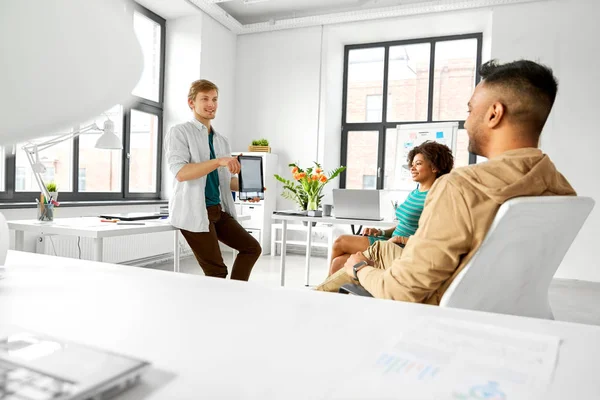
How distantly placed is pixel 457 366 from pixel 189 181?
218 centimetres

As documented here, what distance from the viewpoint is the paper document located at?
1.47 ft

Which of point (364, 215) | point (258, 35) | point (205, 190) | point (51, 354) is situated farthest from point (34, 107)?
point (258, 35)

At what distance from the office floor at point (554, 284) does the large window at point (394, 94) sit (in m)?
1.66

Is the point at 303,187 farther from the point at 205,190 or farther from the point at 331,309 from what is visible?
the point at 331,309

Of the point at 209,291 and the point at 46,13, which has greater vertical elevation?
the point at 46,13

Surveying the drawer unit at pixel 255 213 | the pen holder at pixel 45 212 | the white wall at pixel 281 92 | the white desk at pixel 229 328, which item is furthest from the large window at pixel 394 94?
the white desk at pixel 229 328

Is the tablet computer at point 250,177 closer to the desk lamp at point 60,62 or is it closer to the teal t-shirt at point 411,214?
the teal t-shirt at point 411,214

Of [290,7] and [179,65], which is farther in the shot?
[290,7]

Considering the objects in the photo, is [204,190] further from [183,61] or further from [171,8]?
[171,8]

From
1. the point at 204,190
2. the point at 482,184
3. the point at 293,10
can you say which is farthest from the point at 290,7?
the point at 482,184

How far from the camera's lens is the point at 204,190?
255 centimetres

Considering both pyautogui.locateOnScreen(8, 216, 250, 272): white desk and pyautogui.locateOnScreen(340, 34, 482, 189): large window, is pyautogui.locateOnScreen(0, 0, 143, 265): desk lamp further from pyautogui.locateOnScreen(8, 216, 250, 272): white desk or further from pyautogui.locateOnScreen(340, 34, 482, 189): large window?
pyautogui.locateOnScreen(340, 34, 482, 189): large window

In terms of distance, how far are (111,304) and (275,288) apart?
11.4 inches

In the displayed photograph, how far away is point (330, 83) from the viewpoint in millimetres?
6184
